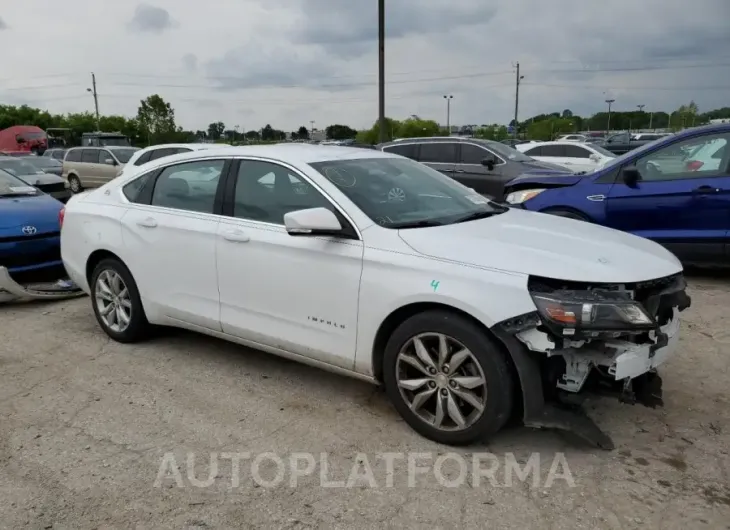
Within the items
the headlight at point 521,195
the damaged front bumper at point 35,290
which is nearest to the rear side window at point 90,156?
the damaged front bumper at point 35,290

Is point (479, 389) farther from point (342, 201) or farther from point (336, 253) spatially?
point (342, 201)

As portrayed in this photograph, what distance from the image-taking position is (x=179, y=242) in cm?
441

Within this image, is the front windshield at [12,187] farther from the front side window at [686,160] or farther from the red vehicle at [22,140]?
the red vehicle at [22,140]

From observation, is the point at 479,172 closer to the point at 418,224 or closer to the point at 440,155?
the point at 440,155

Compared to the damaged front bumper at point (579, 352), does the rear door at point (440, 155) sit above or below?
above

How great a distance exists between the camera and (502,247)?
Answer: 3.28 metres

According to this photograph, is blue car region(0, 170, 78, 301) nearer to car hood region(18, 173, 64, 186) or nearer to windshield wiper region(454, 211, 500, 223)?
windshield wiper region(454, 211, 500, 223)

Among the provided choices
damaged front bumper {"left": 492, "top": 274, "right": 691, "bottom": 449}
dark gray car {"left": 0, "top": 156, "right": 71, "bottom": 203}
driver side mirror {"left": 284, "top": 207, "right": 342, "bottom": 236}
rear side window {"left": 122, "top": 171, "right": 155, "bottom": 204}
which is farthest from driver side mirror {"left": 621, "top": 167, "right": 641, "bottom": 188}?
dark gray car {"left": 0, "top": 156, "right": 71, "bottom": 203}

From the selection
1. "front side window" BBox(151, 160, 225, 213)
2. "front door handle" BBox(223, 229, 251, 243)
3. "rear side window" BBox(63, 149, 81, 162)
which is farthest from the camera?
"rear side window" BBox(63, 149, 81, 162)

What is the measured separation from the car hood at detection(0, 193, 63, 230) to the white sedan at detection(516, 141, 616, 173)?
12365 millimetres

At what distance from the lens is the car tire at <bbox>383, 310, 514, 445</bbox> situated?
10.1 ft

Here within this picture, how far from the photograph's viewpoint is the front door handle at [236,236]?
403 cm

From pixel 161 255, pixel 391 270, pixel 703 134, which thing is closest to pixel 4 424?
pixel 161 255

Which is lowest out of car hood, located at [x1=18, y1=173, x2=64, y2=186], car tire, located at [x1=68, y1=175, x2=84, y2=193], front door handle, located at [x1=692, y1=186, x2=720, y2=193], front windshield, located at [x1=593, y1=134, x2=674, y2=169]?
car tire, located at [x1=68, y1=175, x2=84, y2=193]
